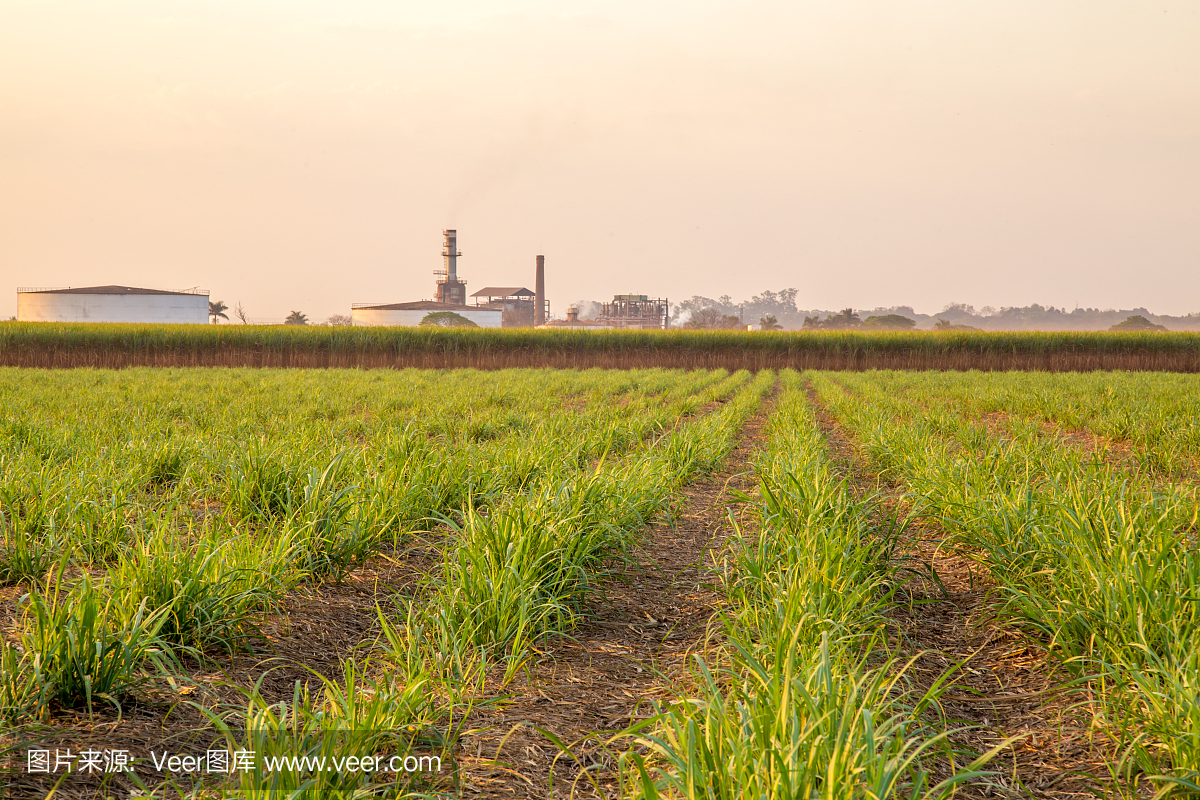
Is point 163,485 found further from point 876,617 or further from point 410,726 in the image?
point 876,617

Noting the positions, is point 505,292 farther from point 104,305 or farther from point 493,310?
point 104,305

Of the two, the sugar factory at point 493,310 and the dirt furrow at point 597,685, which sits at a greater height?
the sugar factory at point 493,310

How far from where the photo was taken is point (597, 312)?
94188 mm

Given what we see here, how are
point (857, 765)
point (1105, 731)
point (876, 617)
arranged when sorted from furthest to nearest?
point (876, 617) < point (1105, 731) < point (857, 765)

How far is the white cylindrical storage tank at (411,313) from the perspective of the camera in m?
70.6

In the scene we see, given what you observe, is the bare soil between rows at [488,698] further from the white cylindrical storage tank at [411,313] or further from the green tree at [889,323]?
the green tree at [889,323]

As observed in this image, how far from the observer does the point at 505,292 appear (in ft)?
310

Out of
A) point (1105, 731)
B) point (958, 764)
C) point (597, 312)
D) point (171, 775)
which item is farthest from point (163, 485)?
point (597, 312)

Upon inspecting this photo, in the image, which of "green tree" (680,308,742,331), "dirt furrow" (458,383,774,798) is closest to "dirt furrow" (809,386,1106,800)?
"dirt furrow" (458,383,774,798)

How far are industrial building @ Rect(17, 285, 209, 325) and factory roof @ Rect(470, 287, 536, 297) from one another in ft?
137

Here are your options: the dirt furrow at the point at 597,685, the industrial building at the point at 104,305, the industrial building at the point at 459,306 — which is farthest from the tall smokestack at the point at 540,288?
the dirt furrow at the point at 597,685

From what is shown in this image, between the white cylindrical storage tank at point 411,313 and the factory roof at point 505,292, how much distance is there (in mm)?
17639

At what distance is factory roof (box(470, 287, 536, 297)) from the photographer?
93938mm

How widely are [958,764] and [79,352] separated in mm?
34817
